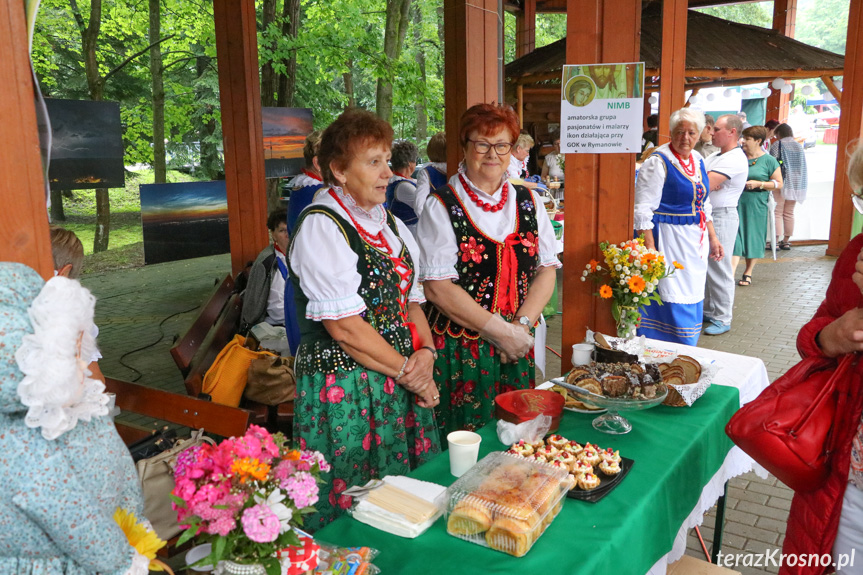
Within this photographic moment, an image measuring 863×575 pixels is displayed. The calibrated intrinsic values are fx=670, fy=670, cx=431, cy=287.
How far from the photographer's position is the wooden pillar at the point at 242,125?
5344mm

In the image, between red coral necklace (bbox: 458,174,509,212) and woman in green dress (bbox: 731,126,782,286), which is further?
woman in green dress (bbox: 731,126,782,286)

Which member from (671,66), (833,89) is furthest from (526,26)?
(671,66)

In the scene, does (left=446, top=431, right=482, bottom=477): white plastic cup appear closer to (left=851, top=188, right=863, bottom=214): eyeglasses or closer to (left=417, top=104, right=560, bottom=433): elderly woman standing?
(left=417, top=104, right=560, bottom=433): elderly woman standing

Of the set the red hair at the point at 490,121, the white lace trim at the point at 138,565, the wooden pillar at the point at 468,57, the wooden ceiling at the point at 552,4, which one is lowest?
the white lace trim at the point at 138,565

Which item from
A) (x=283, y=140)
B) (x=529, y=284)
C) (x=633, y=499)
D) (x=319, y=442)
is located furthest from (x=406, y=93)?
(x=633, y=499)

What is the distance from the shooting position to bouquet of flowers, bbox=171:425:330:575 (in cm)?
129

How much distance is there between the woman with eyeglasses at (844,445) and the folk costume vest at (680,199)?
118 inches

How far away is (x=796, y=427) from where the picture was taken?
71.7 inches

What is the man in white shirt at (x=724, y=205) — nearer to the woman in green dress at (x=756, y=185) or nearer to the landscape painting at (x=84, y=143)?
the woman in green dress at (x=756, y=185)

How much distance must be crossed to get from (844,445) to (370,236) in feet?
5.40

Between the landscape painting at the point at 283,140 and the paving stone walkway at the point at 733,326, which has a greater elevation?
the landscape painting at the point at 283,140

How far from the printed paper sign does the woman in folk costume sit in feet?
8.58

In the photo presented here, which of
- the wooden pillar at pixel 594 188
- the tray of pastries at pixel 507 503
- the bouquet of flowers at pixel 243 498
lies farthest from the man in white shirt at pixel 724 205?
the bouquet of flowers at pixel 243 498

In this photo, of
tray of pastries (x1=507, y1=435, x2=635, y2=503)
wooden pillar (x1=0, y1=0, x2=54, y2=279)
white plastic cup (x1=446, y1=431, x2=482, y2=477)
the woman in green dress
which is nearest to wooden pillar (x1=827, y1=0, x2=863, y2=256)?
the woman in green dress
